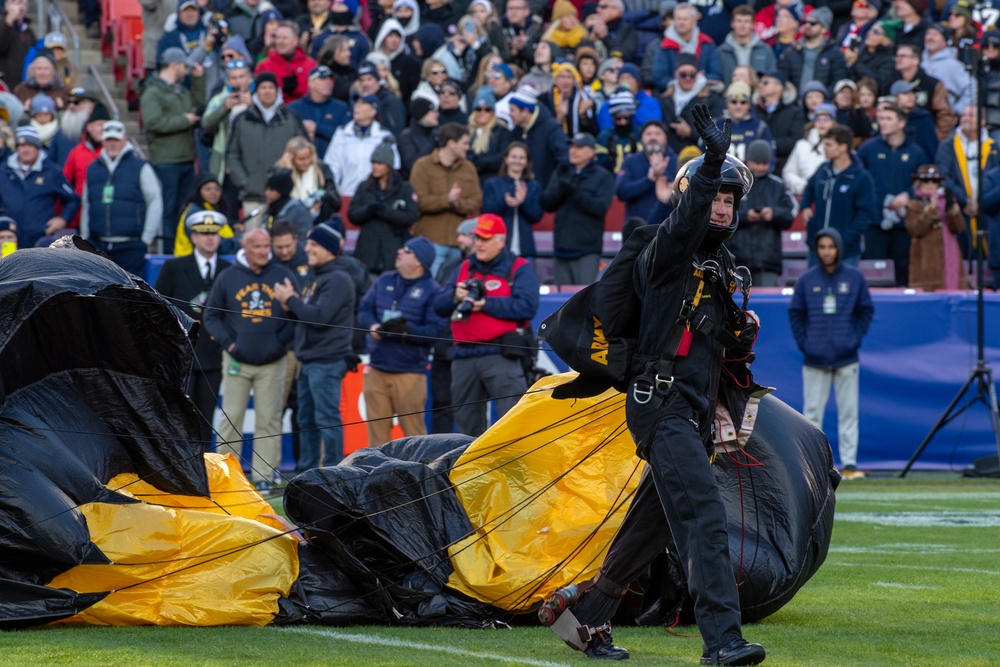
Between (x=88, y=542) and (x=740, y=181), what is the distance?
3.36m

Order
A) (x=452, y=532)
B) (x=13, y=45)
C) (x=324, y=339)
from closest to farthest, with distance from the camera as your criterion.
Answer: (x=452, y=532) → (x=324, y=339) → (x=13, y=45)

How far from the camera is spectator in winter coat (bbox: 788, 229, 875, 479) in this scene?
579 inches

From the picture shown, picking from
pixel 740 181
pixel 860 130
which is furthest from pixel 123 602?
pixel 860 130

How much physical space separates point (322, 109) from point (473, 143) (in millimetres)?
1959

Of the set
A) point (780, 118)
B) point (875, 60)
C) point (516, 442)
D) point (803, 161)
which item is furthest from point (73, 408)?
point (875, 60)

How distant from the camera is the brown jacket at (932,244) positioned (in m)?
16.5

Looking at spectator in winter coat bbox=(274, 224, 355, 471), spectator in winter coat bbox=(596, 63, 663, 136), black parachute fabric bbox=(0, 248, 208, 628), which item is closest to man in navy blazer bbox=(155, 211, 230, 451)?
spectator in winter coat bbox=(274, 224, 355, 471)

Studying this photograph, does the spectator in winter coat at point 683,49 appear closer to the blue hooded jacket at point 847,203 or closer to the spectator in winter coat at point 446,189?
the blue hooded jacket at point 847,203

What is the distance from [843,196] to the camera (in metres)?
16.3

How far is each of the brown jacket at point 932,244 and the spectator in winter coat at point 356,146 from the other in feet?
19.1

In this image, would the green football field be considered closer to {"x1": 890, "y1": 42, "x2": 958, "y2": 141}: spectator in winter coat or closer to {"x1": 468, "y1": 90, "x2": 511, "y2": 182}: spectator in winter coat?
{"x1": 468, "y1": 90, "x2": 511, "y2": 182}: spectator in winter coat

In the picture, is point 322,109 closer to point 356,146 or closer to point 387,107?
point 387,107

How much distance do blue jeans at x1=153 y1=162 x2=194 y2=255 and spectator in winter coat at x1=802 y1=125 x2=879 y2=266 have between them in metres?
7.14

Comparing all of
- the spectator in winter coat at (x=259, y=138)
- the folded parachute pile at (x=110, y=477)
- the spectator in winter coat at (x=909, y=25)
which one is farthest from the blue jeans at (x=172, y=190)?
the spectator in winter coat at (x=909, y=25)
